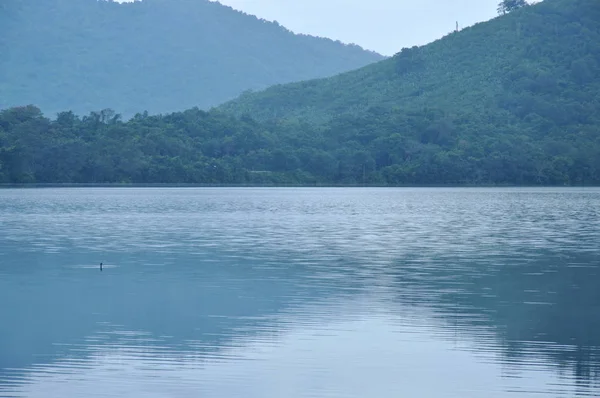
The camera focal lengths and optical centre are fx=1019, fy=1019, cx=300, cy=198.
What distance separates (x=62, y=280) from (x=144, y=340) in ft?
31.0

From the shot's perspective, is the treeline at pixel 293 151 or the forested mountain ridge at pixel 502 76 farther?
the forested mountain ridge at pixel 502 76

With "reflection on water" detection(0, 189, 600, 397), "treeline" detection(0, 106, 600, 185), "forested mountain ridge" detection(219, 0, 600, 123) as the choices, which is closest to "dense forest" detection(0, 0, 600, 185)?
"treeline" detection(0, 106, 600, 185)

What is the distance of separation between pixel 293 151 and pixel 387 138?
13.3 metres

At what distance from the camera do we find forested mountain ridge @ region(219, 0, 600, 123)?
16675 centimetres

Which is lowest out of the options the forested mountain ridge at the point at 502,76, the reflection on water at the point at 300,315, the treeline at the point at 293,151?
the reflection on water at the point at 300,315

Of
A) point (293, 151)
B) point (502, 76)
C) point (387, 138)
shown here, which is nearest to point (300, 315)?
point (293, 151)

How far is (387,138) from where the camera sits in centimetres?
14062

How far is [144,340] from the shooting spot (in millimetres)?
16875

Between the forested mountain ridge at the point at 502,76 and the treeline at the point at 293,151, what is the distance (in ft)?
49.4

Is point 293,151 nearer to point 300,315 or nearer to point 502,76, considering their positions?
point 502,76

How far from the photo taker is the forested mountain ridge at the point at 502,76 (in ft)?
547

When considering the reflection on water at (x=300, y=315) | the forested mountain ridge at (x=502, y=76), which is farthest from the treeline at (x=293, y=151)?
the reflection on water at (x=300, y=315)

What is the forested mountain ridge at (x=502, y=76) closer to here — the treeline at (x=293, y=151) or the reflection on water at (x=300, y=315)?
the treeline at (x=293, y=151)

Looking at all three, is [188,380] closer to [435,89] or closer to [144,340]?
[144,340]
